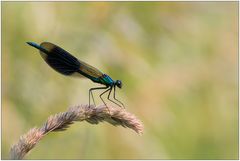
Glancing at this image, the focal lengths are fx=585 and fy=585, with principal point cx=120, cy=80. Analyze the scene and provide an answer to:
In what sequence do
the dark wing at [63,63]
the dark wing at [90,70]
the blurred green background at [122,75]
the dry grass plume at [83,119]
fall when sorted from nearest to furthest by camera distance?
1. the dry grass plume at [83,119]
2. the dark wing at [90,70]
3. the dark wing at [63,63]
4. the blurred green background at [122,75]

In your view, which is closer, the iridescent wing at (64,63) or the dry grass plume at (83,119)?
the dry grass plume at (83,119)

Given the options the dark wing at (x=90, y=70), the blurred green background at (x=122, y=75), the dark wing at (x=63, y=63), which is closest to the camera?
the dark wing at (x=90, y=70)

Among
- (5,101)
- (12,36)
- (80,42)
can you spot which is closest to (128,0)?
(80,42)

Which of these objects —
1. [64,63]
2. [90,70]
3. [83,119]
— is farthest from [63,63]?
[83,119]

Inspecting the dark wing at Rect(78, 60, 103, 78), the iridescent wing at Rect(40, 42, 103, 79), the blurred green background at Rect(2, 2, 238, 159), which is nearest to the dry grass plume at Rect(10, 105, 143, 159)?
Answer: the dark wing at Rect(78, 60, 103, 78)

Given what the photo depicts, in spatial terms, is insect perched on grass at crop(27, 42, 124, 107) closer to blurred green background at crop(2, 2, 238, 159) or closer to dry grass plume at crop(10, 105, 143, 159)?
dry grass plume at crop(10, 105, 143, 159)

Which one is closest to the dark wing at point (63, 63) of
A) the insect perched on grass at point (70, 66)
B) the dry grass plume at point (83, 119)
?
the insect perched on grass at point (70, 66)

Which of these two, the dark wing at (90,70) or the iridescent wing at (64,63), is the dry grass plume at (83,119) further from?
the iridescent wing at (64,63)

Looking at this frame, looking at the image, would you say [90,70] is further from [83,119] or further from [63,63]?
[83,119]

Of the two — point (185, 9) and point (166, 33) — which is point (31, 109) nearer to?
point (166, 33)
